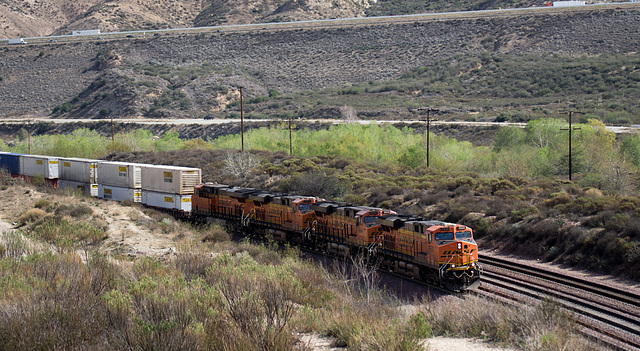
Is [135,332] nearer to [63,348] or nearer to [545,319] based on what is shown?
[63,348]

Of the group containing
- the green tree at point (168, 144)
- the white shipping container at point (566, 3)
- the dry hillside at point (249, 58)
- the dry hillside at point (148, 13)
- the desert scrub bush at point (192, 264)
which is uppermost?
the dry hillside at point (148, 13)

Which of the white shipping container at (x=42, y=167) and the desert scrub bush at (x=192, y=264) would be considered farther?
the white shipping container at (x=42, y=167)

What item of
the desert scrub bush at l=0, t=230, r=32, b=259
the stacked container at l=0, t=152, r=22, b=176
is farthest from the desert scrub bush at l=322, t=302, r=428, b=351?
the stacked container at l=0, t=152, r=22, b=176

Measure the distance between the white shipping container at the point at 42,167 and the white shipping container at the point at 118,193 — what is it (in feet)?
21.7

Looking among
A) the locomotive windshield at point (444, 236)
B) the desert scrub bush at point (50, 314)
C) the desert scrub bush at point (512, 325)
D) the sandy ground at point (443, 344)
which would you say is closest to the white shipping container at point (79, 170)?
the desert scrub bush at point (50, 314)

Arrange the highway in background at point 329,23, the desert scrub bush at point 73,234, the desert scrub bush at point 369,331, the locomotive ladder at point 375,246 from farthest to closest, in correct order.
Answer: the highway in background at point 329,23 → the desert scrub bush at point 73,234 → the locomotive ladder at point 375,246 → the desert scrub bush at point 369,331

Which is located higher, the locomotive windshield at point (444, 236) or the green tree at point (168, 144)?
the green tree at point (168, 144)

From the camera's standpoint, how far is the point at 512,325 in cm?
1327

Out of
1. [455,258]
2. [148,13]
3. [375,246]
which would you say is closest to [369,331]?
[455,258]

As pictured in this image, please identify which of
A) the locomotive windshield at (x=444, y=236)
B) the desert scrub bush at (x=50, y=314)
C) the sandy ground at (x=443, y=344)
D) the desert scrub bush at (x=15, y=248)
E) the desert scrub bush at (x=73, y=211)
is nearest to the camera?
the desert scrub bush at (x=50, y=314)

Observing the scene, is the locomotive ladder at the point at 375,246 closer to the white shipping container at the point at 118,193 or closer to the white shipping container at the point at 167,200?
the white shipping container at the point at 167,200

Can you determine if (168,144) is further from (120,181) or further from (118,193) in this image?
Result: (120,181)

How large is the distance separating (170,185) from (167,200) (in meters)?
1.28

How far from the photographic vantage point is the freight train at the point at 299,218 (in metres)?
20.5
